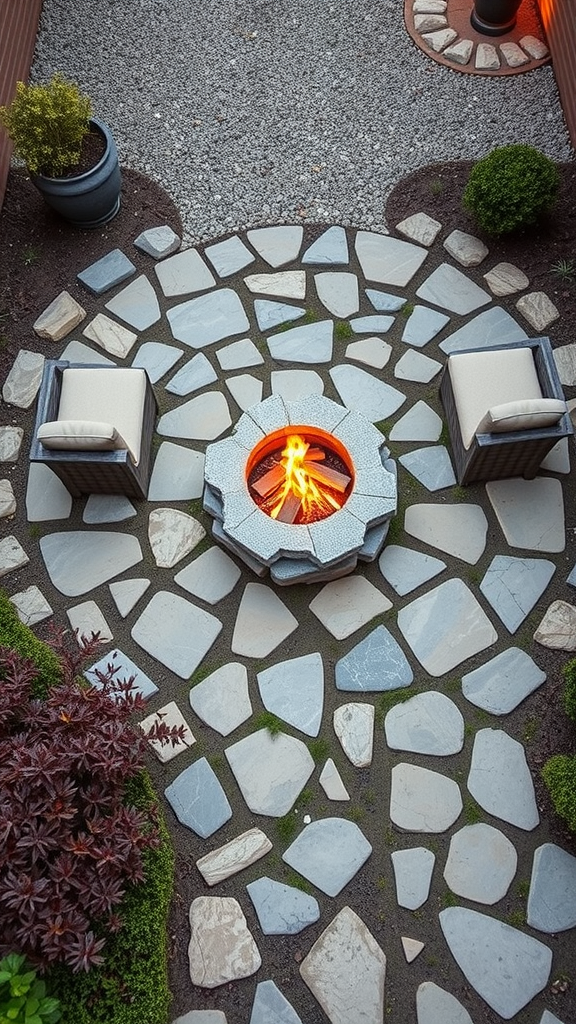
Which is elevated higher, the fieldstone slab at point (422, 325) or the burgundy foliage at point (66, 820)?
the fieldstone slab at point (422, 325)

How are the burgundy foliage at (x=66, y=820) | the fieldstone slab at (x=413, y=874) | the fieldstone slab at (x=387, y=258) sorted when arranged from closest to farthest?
the burgundy foliage at (x=66, y=820)
the fieldstone slab at (x=413, y=874)
the fieldstone slab at (x=387, y=258)

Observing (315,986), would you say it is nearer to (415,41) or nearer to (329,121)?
(329,121)

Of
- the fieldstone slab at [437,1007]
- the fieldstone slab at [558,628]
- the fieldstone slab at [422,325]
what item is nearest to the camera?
the fieldstone slab at [437,1007]

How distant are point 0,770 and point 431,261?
415 centimetres

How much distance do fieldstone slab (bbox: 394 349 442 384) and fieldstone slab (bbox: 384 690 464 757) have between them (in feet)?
6.56

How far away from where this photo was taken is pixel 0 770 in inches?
136

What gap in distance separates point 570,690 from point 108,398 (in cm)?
294

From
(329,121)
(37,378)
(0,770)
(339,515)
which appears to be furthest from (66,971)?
(329,121)

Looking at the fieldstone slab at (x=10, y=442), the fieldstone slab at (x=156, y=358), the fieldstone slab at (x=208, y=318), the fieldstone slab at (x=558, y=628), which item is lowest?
the fieldstone slab at (x=558, y=628)

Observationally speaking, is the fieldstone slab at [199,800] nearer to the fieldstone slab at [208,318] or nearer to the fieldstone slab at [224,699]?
the fieldstone slab at [224,699]

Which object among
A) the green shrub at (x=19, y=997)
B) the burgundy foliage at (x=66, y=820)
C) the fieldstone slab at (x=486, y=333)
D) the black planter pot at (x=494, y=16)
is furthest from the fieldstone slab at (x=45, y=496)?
the black planter pot at (x=494, y=16)

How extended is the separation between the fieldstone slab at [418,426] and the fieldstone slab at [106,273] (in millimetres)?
2140

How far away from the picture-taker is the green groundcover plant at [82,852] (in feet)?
10.7

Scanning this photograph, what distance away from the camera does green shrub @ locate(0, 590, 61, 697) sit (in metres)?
4.15
